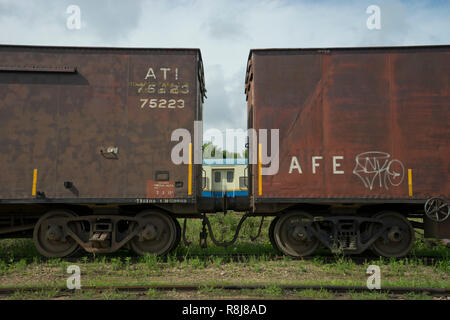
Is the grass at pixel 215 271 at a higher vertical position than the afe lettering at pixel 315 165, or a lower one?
lower

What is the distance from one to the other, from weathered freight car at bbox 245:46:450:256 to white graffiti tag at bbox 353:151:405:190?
0.02 m

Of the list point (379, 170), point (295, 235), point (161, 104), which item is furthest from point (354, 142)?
point (161, 104)

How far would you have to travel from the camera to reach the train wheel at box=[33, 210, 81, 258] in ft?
20.5

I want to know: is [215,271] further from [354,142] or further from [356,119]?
[356,119]

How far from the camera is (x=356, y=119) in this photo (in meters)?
6.21

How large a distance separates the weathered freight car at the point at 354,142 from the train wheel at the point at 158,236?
1.84m

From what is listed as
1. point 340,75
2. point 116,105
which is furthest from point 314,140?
point 116,105

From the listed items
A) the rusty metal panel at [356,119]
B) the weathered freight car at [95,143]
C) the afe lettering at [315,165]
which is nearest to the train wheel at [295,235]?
the rusty metal panel at [356,119]

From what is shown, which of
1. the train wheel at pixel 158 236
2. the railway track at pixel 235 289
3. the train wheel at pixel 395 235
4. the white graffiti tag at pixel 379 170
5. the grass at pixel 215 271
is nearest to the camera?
the railway track at pixel 235 289

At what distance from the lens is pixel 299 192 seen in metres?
6.12

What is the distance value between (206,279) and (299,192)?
8.17 feet

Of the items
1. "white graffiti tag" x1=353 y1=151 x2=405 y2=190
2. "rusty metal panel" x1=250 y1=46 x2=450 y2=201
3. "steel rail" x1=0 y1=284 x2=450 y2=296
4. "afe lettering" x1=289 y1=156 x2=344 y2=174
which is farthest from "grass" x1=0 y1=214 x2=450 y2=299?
"afe lettering" x1=289 y1=156 x2=344 y2=174

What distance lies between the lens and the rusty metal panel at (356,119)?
6.06m

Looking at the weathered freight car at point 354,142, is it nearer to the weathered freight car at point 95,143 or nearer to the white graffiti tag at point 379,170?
the white graffiti tag at point 379,170
